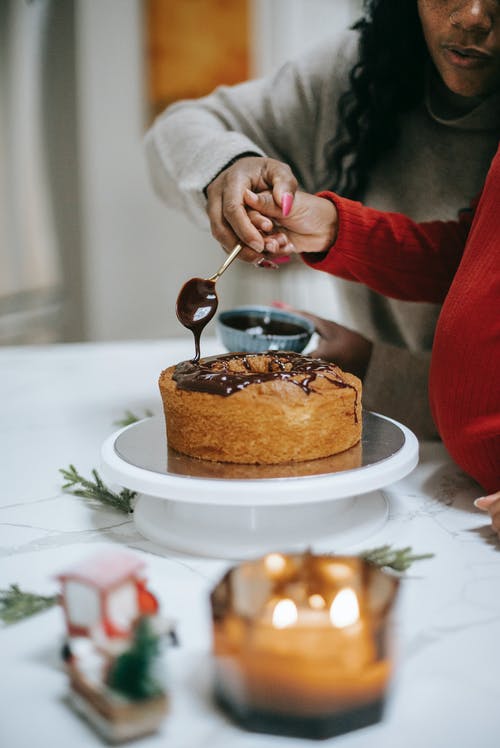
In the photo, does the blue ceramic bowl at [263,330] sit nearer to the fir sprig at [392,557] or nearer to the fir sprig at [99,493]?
the fir sprig at [99,493]

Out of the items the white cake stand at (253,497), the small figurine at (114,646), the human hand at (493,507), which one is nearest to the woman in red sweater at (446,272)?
the human hand at (493,507)

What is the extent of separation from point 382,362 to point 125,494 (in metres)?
0.69

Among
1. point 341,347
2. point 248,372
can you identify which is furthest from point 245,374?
point 341,347

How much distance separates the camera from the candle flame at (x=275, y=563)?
62 centimetres

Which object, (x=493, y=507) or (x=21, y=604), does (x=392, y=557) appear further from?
(x=21, y=604)

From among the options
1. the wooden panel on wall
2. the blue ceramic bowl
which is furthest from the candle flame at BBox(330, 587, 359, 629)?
the wooden panel on wall

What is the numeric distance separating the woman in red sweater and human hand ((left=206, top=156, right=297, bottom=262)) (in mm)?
17

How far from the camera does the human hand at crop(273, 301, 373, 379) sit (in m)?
1.46

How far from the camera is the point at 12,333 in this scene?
12.3 feet

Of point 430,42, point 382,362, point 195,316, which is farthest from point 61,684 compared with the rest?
point 430,42

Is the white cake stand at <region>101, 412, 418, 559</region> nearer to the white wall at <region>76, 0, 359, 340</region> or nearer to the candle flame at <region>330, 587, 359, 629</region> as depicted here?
the candle flame at <region>330, 587, 359, 629</region>

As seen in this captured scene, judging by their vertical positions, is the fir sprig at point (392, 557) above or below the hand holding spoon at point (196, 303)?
below

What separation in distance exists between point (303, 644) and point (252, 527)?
0.37m

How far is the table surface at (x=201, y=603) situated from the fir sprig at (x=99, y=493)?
2cm
